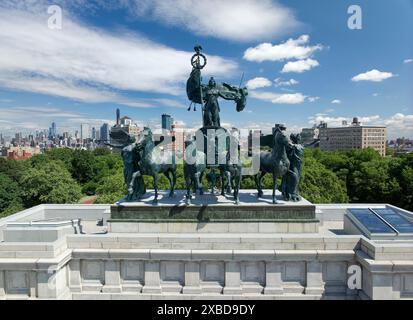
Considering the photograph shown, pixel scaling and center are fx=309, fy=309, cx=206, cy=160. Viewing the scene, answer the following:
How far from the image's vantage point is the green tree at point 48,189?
31.5m

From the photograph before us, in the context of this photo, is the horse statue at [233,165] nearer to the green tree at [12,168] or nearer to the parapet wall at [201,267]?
the parapet wall at [201,267]

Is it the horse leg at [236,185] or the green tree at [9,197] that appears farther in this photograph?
the green tree at [9,197]

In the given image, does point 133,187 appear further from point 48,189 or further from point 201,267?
point 48,189

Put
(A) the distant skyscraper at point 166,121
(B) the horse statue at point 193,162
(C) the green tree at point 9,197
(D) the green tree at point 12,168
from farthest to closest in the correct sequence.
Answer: (D) the green tree at point 12,168
(C) the green tree at point 9,197
(A) the distant skyscraper at point 166,121
(B) the horse statue at point 193,162

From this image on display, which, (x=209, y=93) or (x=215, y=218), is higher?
(x=209, y=93)

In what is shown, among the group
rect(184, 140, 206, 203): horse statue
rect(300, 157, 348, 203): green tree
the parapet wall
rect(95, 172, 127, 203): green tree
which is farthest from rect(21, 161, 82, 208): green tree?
rect(300, 157, 348, 203): green tree

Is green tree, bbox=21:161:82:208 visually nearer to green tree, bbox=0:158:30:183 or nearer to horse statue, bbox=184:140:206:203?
green tree, bbox=0:158:30:183

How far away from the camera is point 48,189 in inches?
1281

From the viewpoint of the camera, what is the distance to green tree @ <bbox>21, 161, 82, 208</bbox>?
3155 cm

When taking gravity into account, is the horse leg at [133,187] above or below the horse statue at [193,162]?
below

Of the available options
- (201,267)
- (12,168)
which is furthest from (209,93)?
(12,168)

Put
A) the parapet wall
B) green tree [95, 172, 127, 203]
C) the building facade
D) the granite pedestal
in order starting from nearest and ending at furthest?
the parapet wall
the granite pedestal
green tree [95, 172, 127, 203]
the building facade

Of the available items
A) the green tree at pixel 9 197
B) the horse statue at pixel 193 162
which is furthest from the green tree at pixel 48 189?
the horse statue at pixel 193 162
